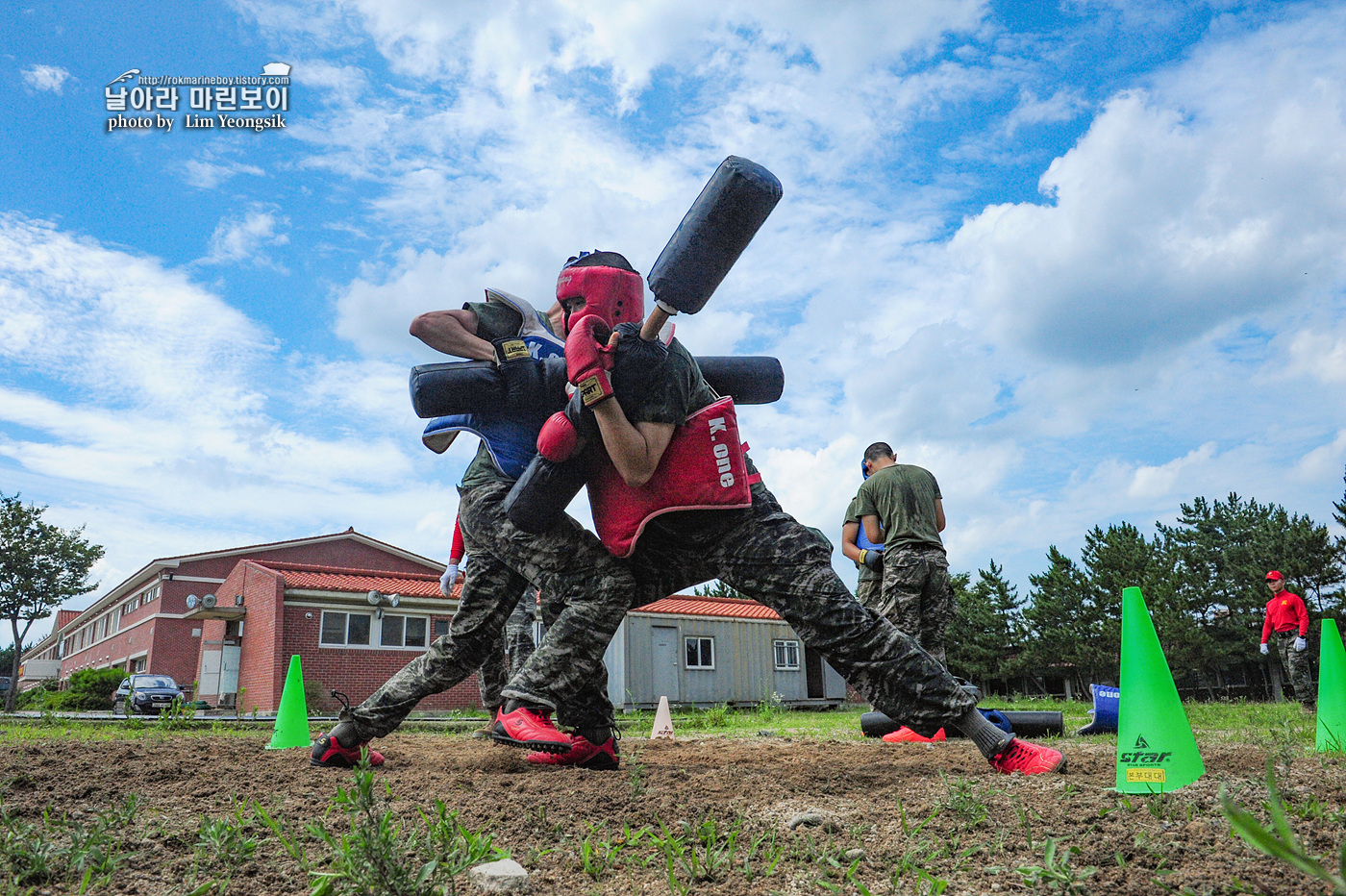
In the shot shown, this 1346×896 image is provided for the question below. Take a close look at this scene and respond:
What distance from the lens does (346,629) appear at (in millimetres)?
25406

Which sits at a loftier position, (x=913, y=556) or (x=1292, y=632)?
(x=913, y=556)

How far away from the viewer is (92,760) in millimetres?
3617

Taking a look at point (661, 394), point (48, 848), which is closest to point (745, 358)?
point (661, 394)

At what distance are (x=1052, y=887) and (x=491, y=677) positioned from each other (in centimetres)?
468

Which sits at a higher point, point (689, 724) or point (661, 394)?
point (661, 394)

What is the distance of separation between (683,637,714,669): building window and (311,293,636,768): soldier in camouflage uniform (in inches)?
827

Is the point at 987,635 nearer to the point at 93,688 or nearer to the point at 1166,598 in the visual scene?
the point at 1166,598

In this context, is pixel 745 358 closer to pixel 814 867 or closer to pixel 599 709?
pixel 599 709

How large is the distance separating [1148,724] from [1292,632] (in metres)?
10.7

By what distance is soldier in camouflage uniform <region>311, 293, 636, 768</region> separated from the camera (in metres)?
3.27

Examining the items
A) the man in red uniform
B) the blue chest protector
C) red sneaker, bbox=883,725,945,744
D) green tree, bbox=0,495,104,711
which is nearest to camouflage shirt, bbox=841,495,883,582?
red sneaker, bbox=883,725,945,744

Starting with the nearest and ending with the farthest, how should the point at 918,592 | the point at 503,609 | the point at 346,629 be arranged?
1. the point at 503,609
2. the point at 918,592
3. the point at 346,629

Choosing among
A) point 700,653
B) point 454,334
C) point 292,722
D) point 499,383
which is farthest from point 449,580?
point 700,653

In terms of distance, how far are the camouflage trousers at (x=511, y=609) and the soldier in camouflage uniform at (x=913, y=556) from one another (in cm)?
297
